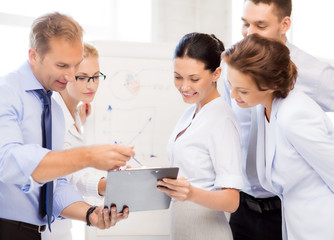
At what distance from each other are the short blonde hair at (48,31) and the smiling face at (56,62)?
1 cm

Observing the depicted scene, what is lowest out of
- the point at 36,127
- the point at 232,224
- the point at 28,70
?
the point at 232,224

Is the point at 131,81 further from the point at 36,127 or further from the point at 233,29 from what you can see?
the point at 233,29

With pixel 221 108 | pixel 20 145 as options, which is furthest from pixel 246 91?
pixel 20 145

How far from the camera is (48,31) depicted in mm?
1434

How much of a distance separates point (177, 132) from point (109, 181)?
1.79 feet

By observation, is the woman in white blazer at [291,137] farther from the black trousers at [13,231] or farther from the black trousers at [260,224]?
the black trousers at [13,231]

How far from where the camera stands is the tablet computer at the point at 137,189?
136 centimetres

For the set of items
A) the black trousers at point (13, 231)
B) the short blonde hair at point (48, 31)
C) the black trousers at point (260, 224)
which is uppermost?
the short blonde hair at point (48, 31)

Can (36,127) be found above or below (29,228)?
above

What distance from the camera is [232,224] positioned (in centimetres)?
199

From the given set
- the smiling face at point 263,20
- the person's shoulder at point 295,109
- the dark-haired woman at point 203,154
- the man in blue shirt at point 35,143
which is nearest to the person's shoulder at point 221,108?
the dark-haired woman at point 203,154

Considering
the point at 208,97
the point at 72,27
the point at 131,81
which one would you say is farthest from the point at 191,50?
the point at 131,81

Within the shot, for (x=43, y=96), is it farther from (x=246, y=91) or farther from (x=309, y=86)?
(x=309, y=86)

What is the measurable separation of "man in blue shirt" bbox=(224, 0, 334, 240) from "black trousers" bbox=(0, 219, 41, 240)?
95 centimetres
